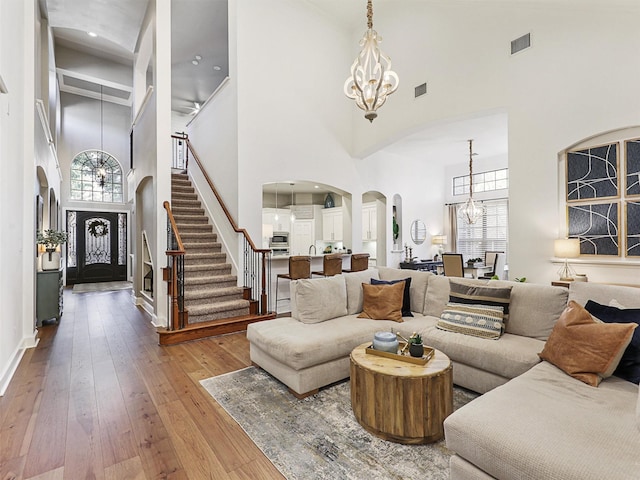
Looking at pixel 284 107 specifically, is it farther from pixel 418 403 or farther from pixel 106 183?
pixel 106 183

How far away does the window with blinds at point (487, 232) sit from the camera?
8695 mm

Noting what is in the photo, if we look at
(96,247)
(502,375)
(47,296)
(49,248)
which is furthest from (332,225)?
(96,247)

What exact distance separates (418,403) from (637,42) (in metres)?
4.88

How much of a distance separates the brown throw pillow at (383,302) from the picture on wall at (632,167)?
10.2ft

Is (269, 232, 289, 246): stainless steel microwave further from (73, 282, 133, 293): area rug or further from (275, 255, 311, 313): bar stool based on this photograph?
(73, 282, 133, 293): area rug

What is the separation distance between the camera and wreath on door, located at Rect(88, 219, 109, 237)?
10164 mm

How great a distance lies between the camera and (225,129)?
5973 millimetres

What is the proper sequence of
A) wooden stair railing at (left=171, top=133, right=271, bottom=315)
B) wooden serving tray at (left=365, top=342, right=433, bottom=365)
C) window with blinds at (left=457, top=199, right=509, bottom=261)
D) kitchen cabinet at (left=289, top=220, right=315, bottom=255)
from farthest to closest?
kitchen cabinet at (left=289, top=220, right=315, bottom=255)
window with blinds at (left=457, top=199, right=509, bottom=261)
wooden stair railing at (left=171, top=133, right=271, bottom=315)
wooden serving tray at (left=365, top=342, right=433, bottom=365)

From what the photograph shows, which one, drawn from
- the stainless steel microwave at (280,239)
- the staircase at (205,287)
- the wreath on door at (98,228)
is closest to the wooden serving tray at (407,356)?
the staircase at (205,287)

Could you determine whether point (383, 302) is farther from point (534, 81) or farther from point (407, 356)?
point (534, 81)

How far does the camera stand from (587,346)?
2043 mm

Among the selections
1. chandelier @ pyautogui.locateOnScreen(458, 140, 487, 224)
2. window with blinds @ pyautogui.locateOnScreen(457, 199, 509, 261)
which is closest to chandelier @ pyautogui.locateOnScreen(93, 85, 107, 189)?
chandelier @ pyautogui.locateOnScreen(458, 140, 487, 224)

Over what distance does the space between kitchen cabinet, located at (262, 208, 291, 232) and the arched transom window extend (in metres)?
5.22

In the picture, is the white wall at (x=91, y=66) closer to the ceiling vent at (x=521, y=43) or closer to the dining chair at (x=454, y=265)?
the ceiling vent at (x=521, y=43)
